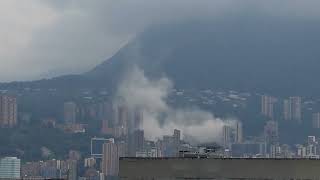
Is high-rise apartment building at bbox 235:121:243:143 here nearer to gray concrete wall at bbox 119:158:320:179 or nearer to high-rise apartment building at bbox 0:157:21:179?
high-rise apartment building at bbox 0:157:21:179

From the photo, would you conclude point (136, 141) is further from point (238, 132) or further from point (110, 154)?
point (238, 132)

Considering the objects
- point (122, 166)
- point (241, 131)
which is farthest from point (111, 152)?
point (122, 166)

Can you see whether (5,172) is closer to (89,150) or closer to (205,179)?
(89,150)

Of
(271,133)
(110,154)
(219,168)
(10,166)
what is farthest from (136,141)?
(219,168)

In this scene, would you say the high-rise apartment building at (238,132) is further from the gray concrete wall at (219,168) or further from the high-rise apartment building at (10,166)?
the gray concrete wall at (219,168)

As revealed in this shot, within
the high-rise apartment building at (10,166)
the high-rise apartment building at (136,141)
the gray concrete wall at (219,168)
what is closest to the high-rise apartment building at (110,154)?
the high-rise apartment building at (136,141)

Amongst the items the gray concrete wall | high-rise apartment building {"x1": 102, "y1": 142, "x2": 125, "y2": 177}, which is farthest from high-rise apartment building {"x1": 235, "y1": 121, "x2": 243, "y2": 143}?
the gray concrete wall

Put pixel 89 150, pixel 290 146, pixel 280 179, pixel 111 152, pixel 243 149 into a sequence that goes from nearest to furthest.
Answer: pixel 280 179, pixel 243 149, pixel 290 146, pixel 111 152, pixel 89 150

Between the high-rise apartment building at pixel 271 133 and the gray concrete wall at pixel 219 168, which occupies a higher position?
the high-rise apartment building at pixel 271 133
